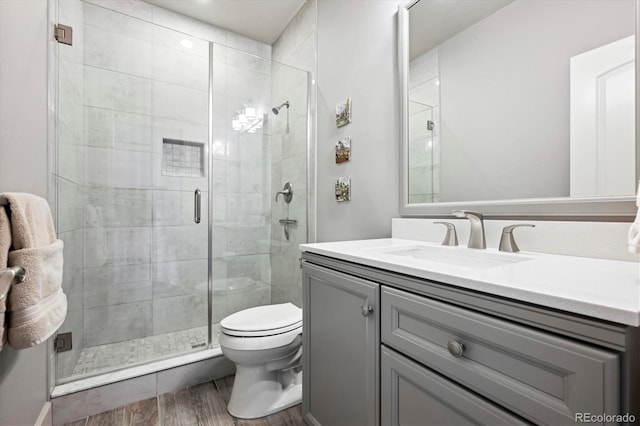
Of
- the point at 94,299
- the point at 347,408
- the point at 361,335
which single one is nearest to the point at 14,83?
the point at 94,299

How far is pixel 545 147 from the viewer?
0.97 metres

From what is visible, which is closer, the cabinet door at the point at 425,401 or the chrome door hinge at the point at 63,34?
the cabinet door at the point at 425,401

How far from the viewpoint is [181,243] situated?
2.24m

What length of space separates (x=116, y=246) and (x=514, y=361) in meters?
2.33

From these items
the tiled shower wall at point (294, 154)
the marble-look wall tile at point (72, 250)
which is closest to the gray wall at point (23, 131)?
the marble-look wall tile at point (72, 250)

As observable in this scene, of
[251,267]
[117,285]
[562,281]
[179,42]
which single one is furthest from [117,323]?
[562,281]

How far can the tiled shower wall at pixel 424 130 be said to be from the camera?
52.7 inches

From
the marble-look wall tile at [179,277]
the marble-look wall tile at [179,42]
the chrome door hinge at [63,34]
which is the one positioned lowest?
the marble-look wall tile at [179,277]

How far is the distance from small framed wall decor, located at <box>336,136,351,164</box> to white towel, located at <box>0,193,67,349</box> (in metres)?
1.42

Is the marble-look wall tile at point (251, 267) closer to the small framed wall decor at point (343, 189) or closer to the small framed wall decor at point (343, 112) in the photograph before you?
the small framed wall decor at point (343, 189)

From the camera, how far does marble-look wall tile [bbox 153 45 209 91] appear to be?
7.21 ft

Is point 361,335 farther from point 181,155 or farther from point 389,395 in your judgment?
point 181,155

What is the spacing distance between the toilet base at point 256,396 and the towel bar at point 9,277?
1.00 metres

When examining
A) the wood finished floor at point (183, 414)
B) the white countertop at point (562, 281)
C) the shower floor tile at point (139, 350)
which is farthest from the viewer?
the shower floor tile at point (139, 350)
